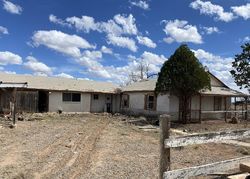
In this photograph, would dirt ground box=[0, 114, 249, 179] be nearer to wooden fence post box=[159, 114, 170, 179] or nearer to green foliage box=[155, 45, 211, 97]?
wooden fence post box=[159, 114, 170, 179]

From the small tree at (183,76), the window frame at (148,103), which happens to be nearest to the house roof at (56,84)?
the window frame at (148,103)

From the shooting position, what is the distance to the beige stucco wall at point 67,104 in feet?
102

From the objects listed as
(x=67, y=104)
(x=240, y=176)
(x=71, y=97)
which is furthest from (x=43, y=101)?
(x=240, y=176)

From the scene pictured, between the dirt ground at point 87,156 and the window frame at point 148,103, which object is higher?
the window frame at point 148,103

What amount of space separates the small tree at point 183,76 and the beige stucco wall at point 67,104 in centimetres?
1021

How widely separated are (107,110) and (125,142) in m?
21.1

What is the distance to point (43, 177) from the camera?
784 centimetres

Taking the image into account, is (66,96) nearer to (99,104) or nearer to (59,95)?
(59,95)

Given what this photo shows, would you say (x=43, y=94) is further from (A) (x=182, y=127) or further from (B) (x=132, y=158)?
(B) (x=132, y=158)

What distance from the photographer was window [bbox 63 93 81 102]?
3216 cm

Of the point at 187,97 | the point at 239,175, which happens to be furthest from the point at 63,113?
the point at 239,175

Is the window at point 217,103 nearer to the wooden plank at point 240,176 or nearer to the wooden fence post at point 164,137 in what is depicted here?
the wooden plank at point 240,176

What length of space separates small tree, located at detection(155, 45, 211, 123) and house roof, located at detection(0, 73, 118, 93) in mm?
10415

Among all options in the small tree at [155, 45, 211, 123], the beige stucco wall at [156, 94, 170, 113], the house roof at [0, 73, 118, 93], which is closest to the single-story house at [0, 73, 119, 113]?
the house roof at [0, 73, 118, 93]
